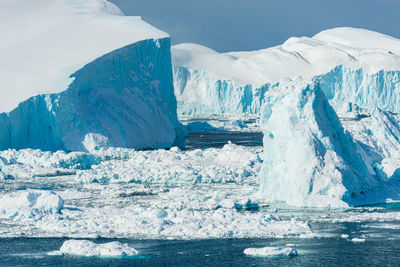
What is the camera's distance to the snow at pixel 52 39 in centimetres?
3238

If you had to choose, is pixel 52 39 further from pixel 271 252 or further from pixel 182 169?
pixel 271 252

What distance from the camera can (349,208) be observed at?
1841 cm

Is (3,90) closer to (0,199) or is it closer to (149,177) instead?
(149,177)

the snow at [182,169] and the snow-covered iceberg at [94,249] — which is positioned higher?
the snow at [182,169]

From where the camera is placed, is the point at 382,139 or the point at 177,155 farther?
the point at 177,155

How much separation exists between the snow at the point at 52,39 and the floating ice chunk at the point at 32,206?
12765mm

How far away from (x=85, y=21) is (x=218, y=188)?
66.3 ft

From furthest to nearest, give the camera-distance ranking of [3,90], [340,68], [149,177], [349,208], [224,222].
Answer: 1. [340,68]
2. [3,90]
3. [149,177]
4. [349,208]
5. [224,222]

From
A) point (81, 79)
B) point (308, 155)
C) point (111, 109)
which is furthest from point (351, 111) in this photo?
point (308, 155)

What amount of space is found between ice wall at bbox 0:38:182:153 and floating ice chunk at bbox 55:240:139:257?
680 inches

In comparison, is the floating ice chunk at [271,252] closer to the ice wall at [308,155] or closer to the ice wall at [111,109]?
the ice wall at [308,155]

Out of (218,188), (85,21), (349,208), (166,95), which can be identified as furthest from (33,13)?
(349,208)

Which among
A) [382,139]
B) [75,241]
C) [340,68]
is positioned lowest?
[75,241]

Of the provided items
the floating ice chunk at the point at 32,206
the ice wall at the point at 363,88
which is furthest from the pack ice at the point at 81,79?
the ice wall at the point at 363,88
